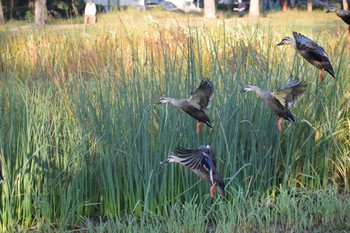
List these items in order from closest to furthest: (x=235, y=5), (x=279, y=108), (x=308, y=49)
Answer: (x=279, y=108) → (x=308, y=49) → (x=235, y=5)

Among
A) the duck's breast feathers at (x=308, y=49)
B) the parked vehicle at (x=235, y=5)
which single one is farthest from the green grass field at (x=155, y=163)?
the parked vehicle at (x=235, y=5)

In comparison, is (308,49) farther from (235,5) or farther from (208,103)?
(235,5)

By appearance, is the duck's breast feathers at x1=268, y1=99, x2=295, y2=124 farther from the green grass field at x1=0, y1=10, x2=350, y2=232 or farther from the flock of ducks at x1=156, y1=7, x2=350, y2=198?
the green grass field at x1=0, y1=10, x2=350, y2=232

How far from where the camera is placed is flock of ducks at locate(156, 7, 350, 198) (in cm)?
289

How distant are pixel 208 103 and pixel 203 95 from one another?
6 centimetres

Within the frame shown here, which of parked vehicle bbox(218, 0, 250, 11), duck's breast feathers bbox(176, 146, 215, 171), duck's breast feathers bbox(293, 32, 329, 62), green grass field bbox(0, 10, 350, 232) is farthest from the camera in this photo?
parked vehicle bbox(218, 0, 250, 11)

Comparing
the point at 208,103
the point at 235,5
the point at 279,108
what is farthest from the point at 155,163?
the point at 235,5

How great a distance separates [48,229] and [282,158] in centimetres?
168

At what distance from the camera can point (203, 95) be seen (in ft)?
9.76

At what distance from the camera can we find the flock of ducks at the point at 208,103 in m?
2.89

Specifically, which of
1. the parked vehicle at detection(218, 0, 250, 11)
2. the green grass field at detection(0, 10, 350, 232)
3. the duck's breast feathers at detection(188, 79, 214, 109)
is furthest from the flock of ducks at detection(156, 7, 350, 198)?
the parked vehicle at detection(218, 0, 250, 11)

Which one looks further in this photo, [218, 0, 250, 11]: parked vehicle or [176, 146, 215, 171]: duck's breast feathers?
[218, 0, 250, 11]: parked vehicle

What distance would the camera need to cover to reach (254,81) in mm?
5039

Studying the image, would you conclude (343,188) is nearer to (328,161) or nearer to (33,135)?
(328,161)
